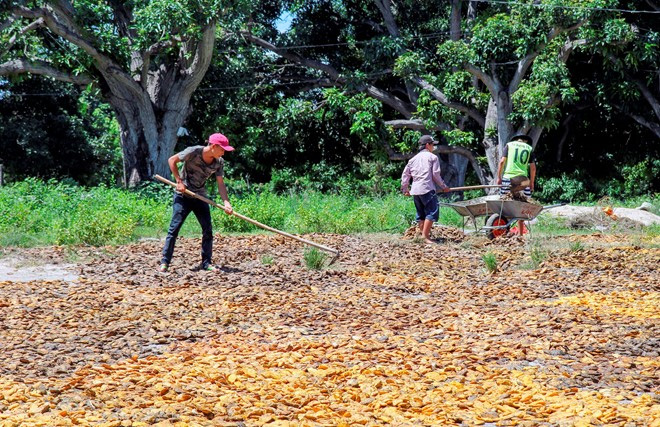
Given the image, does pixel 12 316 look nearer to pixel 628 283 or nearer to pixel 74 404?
pixel 74 404

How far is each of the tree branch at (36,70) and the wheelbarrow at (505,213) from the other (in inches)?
506

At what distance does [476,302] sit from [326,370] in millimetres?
2970

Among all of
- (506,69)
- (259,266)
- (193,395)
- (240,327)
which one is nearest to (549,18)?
(506,69)

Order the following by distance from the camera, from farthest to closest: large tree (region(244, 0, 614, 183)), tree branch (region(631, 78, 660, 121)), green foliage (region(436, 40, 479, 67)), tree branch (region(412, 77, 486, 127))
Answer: tree branch (region(412, 77, 486, 127)) < tree branch (region(631, 78, 660, 121)) < green foliage (region(436, 40, 479, 67)) < large tree (region(244, 0, 614, 183))

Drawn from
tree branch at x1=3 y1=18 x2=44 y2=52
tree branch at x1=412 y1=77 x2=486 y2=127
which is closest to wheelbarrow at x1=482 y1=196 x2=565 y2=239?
tree branch at x1=412 y1=77 x2=486 y2=127

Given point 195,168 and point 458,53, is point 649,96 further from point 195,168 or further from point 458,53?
point 195,168

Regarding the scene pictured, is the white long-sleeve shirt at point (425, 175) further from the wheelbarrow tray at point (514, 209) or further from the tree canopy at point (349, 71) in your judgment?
the tree canopy at point (349, 71)

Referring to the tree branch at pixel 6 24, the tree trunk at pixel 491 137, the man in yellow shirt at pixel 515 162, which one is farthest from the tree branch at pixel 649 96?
the tree branch at pixel 6 24

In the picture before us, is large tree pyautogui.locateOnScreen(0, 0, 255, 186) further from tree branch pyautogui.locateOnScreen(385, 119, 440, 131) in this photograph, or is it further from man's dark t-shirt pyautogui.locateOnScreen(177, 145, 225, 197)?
man's dark t-shirt pyautogui.locateOnScreen(177, 145, 225, 197)

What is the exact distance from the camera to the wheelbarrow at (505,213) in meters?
13.2

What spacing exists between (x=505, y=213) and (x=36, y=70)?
13692 mm

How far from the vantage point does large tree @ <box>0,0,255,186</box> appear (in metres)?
20.1

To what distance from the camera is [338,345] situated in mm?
6543

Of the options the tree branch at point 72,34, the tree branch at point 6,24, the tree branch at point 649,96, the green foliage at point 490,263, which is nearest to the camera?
the green foliage at point 490,263
